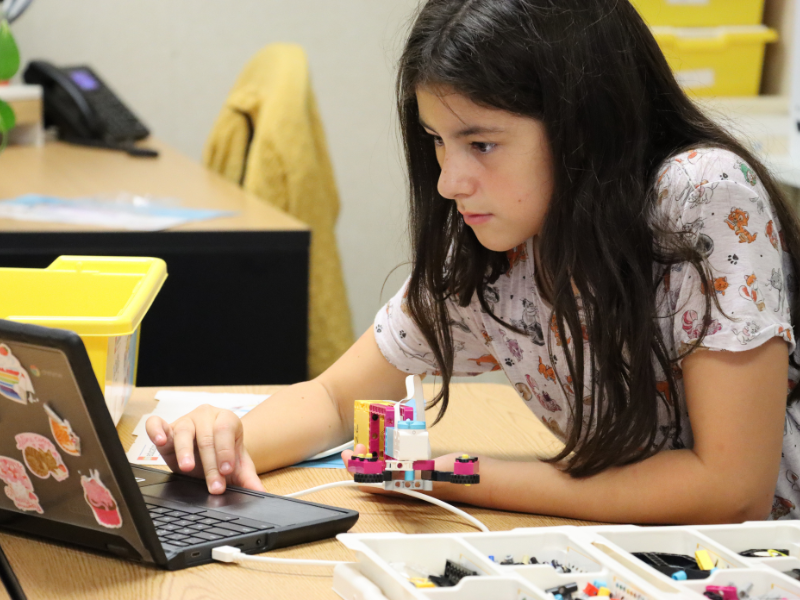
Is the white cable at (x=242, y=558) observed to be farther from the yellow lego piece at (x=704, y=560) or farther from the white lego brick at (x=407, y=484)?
the yellow lego piece at (x=704, y=560)

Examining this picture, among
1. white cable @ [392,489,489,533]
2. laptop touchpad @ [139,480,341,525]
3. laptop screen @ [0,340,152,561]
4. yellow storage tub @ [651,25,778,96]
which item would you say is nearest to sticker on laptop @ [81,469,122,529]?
laptop screen @ [0,340,152,561]

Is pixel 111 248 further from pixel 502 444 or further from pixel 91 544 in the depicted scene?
pixel 91 544

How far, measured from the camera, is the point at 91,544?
65 cm

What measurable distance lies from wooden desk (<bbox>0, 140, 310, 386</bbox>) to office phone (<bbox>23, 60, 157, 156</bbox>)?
921 millimetres

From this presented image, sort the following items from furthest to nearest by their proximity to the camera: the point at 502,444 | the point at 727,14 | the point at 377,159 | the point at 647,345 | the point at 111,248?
the point at 377,159 → the point at 727,14 → the point at 111,248 → the point at 502,444 → the point at 647,345

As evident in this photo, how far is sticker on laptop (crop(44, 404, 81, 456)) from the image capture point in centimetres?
57

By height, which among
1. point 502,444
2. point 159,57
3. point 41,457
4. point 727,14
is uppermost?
point 727,14

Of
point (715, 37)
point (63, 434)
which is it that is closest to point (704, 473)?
point (63, 434)

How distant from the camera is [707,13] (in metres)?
2.17

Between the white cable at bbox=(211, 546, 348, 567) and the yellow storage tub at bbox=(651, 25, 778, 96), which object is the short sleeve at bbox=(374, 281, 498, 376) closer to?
the white cable at bbox=(211, 546, 348, 567)

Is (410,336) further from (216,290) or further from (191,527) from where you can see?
(216,290)

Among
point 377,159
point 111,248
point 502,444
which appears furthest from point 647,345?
point 377,159

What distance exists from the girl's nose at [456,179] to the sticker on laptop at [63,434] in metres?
0.38

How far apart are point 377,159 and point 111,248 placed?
4.57ft
